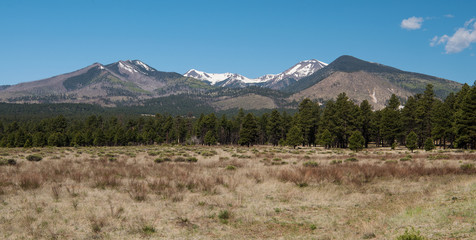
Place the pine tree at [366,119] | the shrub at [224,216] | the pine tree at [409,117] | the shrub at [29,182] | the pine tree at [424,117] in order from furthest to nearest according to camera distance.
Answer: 1. the pine tree at [366,119]
2. the pine tree at [409,117]
3. the pine tree at [424,117]
4. the shrub at [29,182]
5. the shrub at [224,216]

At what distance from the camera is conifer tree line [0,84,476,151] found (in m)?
49.5

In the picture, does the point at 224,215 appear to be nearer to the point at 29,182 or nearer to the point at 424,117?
the point at 29,182

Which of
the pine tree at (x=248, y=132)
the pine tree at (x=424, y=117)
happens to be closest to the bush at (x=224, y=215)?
the pine tree at (x=248, y=132)

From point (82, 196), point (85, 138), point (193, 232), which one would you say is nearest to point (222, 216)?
point (193, 232)

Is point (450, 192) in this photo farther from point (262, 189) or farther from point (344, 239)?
point (262, 189)

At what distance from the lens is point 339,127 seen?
2549 inches

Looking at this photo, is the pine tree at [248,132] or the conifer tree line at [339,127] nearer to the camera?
the conifer tree line at [339,127]

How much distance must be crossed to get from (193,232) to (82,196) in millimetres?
7004

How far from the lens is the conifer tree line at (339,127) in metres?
49.5

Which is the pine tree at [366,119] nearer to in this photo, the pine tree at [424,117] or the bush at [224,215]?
the pine tree at [424,117]

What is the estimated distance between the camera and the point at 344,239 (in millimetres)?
8141

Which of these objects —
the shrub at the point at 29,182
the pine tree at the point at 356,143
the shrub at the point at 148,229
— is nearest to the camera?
the shrub at the point at 148,229

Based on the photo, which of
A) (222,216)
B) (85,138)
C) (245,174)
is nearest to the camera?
(222,216)

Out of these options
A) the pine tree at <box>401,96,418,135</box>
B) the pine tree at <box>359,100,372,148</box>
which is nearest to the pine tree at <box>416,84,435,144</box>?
the pine tree at <box>401,96,418,135</box>
